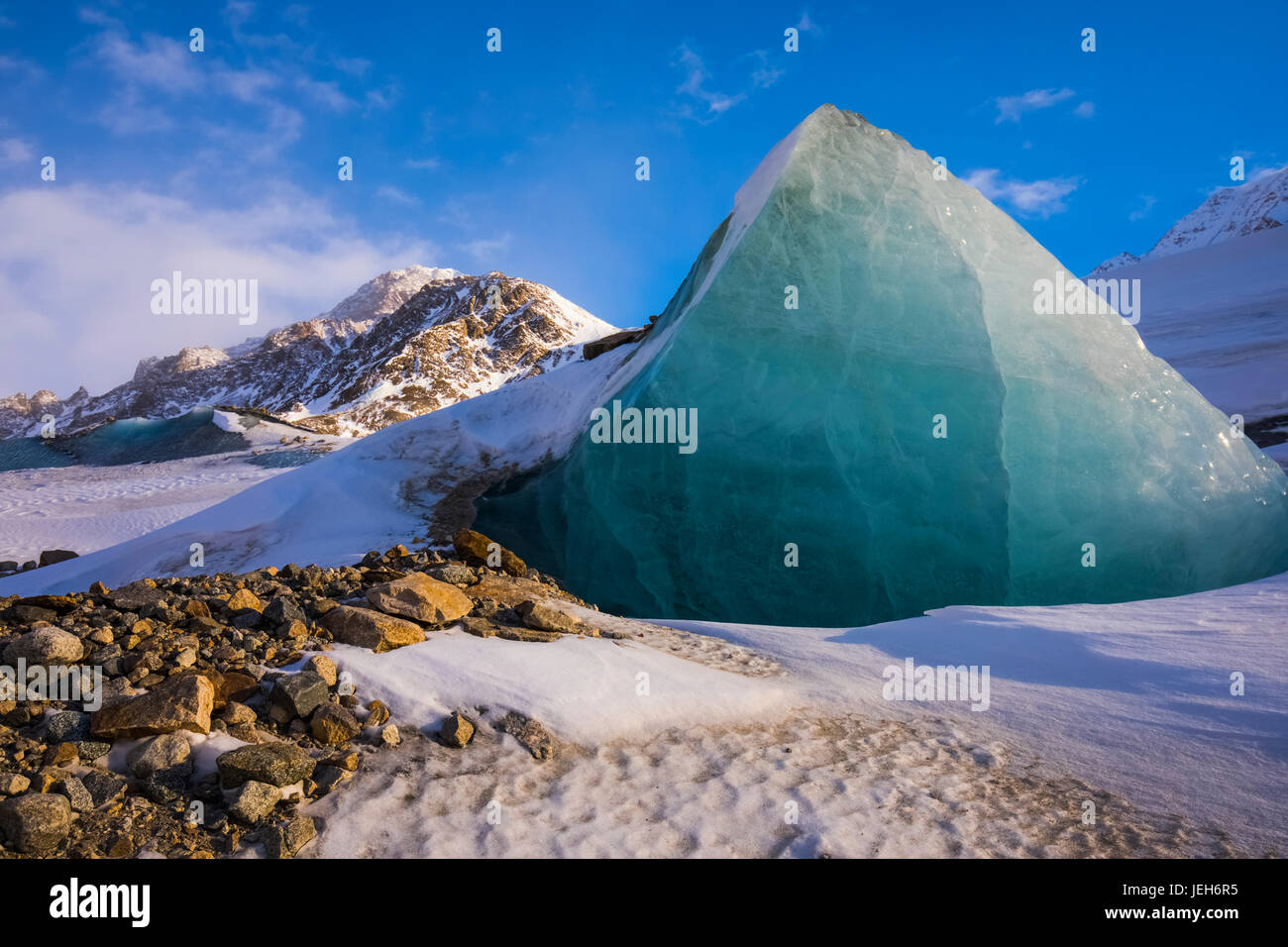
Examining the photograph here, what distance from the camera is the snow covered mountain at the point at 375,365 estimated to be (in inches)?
2611

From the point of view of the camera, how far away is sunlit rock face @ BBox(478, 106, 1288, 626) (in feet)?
22.3

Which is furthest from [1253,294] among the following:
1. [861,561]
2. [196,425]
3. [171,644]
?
[196,425]

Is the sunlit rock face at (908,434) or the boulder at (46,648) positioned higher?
the sunlit rock face at (908,434)

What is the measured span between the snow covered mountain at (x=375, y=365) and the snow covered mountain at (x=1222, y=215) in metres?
96.8

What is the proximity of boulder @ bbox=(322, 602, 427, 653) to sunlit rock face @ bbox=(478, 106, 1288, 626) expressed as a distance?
13.2ft

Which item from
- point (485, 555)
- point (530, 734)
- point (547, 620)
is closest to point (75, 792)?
point (530, 734)

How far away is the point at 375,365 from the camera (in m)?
85.4

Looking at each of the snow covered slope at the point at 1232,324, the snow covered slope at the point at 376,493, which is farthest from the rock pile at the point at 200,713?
the snow covered slope at the point at 1232,324

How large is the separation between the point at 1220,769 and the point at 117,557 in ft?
42.9

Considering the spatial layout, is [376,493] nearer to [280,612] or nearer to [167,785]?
[280,612]

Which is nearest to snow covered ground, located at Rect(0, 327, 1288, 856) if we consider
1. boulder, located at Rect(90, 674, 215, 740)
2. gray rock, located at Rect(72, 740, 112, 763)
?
boulder, located at Rect(90, 674, 215, 740)

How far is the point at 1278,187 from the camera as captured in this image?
12338 centimetres

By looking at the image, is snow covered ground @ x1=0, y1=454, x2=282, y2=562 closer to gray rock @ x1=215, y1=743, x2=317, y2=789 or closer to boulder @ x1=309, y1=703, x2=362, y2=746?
boulder @ x1=309, y1=703, x2=362, y2=746

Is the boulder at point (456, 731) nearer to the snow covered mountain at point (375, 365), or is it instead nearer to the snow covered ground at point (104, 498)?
the snow covered ground at point (104, 498)
